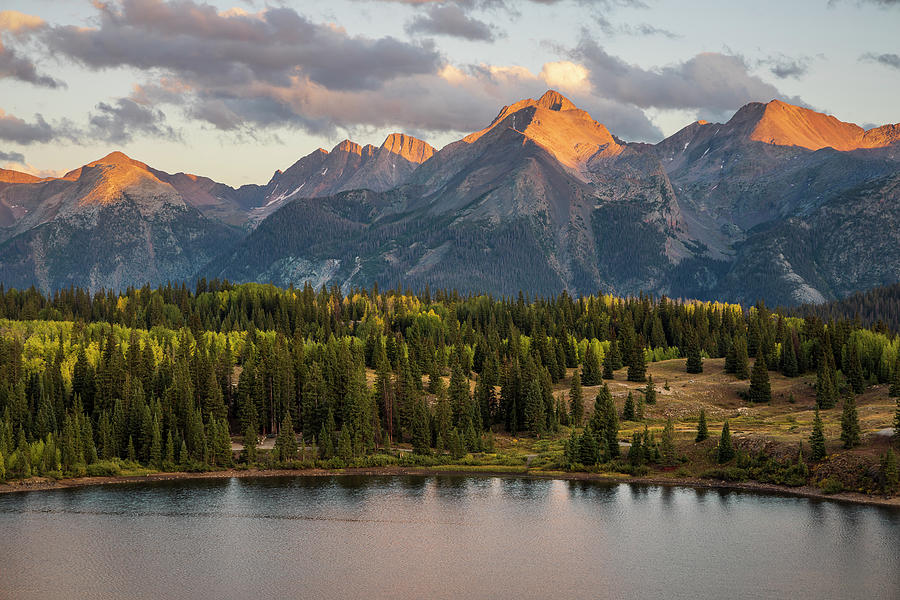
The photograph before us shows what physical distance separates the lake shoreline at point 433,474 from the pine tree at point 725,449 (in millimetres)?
5822

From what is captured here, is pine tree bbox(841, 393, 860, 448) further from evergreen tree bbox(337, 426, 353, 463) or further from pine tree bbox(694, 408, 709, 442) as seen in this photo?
evergreen tree bbox(337, 426, 353, 463)

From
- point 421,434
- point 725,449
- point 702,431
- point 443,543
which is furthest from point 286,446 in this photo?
point 725,449

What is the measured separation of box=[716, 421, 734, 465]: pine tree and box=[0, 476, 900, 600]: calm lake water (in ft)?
41.8

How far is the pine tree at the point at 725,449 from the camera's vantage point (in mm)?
157125

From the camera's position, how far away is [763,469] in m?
150

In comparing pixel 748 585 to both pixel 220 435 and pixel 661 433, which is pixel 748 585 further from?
pixel 220 435

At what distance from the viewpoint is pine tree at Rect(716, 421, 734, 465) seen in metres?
157

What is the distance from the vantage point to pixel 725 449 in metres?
158

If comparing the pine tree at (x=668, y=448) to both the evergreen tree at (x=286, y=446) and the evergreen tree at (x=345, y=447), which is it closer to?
the evergreen tree at (x=345, y=447)

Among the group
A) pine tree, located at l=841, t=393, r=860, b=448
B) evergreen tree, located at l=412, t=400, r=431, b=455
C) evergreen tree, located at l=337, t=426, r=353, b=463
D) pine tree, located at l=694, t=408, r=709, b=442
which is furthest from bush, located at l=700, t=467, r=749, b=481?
evergreen tree, located at l=337, t=426, r=353, b=463

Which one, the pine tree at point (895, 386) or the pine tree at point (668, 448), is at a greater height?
the pine tree at point (895, 386)

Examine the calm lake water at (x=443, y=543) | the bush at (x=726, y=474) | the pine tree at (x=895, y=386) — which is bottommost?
the calm lake water at (x=443, y=543)


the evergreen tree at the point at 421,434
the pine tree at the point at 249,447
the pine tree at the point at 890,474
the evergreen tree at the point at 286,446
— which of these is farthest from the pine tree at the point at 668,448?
the pine tree at the point at 249,447

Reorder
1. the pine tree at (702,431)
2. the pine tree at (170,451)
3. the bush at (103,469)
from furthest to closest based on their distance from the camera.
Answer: the pine tree at (170,451) → the bush at (103,469) → the pine tree at (702,431)
